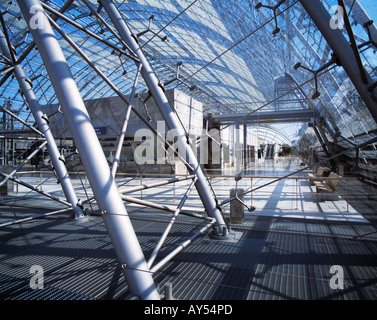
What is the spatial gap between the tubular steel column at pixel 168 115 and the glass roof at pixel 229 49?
45 centimetres

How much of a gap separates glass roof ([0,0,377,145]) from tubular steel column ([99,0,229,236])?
0.45 meters

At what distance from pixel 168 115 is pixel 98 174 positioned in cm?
215

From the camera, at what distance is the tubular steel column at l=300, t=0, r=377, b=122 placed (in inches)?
124

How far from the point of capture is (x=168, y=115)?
4.18 metres

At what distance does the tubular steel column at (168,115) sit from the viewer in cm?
418

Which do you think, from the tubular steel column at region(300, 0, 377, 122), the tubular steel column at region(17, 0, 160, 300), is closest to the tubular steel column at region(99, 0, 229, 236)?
the tubular steel column at region(17, 0, 160, 300)

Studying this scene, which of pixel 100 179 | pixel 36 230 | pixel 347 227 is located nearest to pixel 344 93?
pixel 347 227

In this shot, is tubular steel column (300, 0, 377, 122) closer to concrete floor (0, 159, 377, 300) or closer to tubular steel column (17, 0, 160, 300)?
concrete floor (0, 159, 377, 300)

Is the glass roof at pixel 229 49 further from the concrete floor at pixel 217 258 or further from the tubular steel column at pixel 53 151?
the concrete floor at pixel 217 258

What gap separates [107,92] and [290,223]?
3323 cm

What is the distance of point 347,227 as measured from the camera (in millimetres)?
4883

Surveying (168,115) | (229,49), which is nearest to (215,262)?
(168,115)

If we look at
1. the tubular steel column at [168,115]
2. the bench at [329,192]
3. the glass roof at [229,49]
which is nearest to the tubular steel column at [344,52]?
the glass roof at [229,49]
